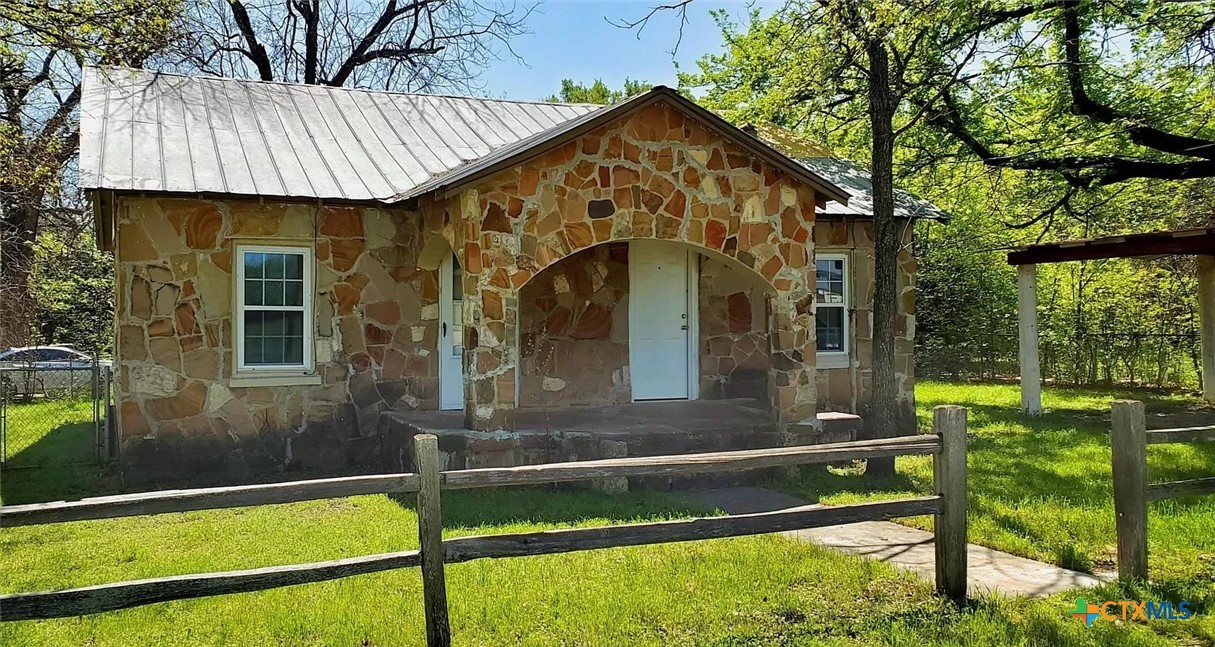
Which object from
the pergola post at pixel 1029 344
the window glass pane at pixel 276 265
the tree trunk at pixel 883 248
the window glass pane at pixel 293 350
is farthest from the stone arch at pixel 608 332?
the pergola post at pixel 1029 344

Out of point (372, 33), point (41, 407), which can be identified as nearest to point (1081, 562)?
point (41, 407)

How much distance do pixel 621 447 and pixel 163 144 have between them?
6228 millimetres

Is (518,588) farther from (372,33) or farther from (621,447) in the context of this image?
(372,33)

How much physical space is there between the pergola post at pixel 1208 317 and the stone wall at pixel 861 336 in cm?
659

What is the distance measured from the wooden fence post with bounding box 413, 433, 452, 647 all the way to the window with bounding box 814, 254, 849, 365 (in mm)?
8941

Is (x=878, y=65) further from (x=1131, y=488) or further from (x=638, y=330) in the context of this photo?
(x=1131, y=488)

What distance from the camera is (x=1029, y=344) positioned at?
563 inches

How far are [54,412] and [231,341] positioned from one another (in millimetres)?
8255

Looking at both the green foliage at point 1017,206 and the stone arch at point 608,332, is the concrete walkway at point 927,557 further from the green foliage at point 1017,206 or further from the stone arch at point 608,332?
the green foliage at point 1017,206

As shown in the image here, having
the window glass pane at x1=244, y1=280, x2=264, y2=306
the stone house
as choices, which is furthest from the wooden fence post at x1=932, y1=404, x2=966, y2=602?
the window glass pane at x1=244, y1=280, x2=264, y2=306

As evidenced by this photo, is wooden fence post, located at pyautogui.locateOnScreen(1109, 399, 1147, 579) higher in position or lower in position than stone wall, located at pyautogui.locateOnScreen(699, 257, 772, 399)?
lower

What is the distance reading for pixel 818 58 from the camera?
9453 millimetres

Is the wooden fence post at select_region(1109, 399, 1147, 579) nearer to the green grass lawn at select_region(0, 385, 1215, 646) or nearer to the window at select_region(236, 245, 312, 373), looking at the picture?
the green grass lawn at select_region(0, 385, 1215, 646)

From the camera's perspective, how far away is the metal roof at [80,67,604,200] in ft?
30.7
